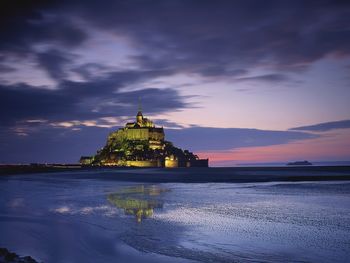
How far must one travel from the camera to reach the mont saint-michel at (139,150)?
173875mm

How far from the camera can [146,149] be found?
587 ft

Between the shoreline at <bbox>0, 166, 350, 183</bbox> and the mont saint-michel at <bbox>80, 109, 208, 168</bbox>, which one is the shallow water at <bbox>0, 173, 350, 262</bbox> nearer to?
the shoreline at <bbox>0, 166, 350, 183</bbox>

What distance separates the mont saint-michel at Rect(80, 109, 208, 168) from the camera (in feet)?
570

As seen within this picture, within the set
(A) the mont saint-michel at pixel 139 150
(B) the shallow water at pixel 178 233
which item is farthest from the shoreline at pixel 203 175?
(A) the mont saint-michel at pixel 139 150

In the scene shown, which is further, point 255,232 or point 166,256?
point 255,232

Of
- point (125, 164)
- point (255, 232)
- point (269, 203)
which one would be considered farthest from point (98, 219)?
point (125, 164)

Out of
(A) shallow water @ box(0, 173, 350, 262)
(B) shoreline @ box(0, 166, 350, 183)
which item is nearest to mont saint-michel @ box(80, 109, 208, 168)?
(B) shoreline @ box(0, 166, 350, 183)

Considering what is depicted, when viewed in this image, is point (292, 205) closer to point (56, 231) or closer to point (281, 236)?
point (281, 236)

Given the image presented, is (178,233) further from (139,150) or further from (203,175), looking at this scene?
(139,150)

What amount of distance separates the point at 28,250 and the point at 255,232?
6.82 m

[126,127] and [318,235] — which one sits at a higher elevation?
[126,127]

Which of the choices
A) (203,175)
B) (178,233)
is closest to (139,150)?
(203,175)

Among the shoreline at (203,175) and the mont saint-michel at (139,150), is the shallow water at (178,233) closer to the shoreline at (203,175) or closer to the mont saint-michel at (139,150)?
the shoreline at (203,175)

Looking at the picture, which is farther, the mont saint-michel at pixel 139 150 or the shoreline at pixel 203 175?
the mont saint-michel at pixel 139 150
